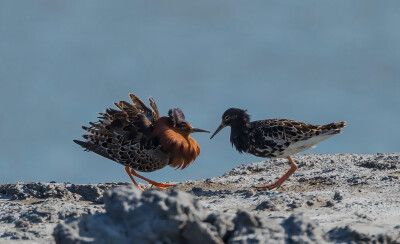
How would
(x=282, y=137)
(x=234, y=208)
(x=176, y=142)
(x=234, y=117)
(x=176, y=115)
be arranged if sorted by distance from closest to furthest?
(x=234, y=208) < (x=176, y=142) < (x=282, y=137) < (x=176, y=115) < (x=234, y=117)

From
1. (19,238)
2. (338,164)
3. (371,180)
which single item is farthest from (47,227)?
(338,164)

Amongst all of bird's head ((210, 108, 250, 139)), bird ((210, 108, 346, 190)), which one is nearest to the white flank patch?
bird ((210, 108, 346, 190))

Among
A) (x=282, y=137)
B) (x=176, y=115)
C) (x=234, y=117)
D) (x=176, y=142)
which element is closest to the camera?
(x=176, y=142)

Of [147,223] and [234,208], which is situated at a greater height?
[234,208]

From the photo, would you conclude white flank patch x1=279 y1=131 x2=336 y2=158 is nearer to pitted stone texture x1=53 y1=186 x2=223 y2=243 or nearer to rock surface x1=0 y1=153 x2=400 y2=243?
rock surface x1=0 y1=153 x2=400 y2=243

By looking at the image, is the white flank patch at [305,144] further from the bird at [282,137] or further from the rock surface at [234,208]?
the rock surface at [234,208]

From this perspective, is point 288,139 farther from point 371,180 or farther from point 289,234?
point 289,234

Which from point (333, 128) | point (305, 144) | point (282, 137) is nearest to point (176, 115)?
point (282, 137)

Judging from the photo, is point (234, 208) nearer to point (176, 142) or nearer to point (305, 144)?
point (176, 142)
